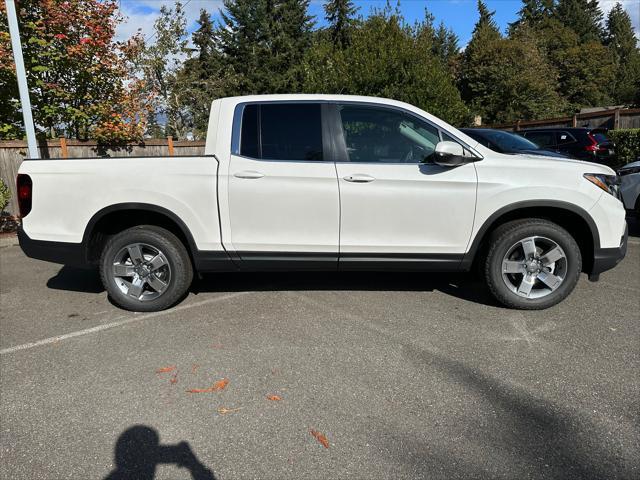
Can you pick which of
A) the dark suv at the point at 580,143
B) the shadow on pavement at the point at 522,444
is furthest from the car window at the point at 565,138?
the shadow on pavement at the point at 522,444

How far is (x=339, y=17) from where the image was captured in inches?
1750

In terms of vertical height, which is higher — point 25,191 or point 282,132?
point 282,132

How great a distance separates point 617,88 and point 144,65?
192ft

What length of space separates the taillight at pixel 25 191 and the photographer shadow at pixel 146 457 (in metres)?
2.66

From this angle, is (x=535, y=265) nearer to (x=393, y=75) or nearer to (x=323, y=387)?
(x=323, y=387)

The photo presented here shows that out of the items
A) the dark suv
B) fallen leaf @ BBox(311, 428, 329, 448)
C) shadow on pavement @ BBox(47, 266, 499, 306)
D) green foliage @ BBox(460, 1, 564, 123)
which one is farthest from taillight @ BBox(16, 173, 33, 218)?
green foliage @ BBox(460, 1, 564, 123)

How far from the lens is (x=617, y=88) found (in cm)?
5700

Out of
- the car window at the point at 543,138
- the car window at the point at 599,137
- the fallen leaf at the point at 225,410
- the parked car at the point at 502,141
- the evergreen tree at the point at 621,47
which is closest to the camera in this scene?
the fallen leaf at the point at 225,410

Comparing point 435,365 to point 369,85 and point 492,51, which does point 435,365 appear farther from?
point 492,51

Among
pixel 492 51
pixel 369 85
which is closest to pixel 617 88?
pixel 492 51

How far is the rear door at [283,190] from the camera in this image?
400cm

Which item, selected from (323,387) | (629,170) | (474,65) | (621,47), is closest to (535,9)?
(621,47)

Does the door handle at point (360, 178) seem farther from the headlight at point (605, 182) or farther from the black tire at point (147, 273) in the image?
the headlight at point (605, 182)

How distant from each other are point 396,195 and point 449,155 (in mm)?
549
